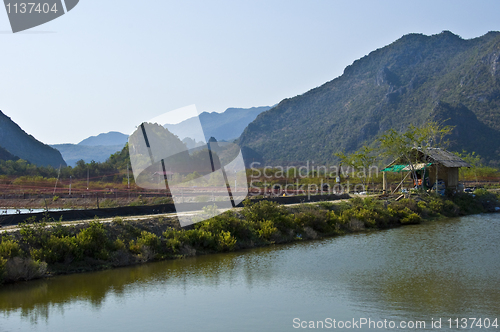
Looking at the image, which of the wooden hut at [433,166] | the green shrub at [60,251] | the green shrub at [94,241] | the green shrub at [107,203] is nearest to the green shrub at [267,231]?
the green shrub at [94,241]

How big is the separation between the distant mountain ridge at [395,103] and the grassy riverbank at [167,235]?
59419mm

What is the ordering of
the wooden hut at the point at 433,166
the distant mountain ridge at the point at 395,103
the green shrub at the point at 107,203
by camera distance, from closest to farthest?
the wooden hut at the point at 433,166 < the green shrub at the point at 107,203 < the distant mountain ridge at the point at 395,103

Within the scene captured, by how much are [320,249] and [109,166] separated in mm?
53910

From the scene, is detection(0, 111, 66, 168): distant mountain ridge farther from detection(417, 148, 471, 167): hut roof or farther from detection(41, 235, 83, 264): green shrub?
detection(41, 235, 83, 264): green shrub

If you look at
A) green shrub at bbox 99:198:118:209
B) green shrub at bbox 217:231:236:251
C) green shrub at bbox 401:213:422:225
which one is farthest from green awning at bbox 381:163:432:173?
green shrub at bbox 99:198:118:209

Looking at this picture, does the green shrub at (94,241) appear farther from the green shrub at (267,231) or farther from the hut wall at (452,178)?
the hut wall at (452,178)

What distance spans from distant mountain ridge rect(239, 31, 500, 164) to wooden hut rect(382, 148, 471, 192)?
42772 millimetres

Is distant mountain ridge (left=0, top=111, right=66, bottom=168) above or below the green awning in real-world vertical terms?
above

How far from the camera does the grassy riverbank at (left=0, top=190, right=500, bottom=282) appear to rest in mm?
15359

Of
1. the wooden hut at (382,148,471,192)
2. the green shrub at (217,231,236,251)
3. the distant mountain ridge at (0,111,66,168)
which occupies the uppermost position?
the distant mountain ridge at (0,111,66,168)

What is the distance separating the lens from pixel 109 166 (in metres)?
66.7

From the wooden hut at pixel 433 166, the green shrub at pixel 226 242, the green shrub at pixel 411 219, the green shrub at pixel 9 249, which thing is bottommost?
the green shrub at pixel 411 219

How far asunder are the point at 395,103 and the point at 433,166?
66934 millimetres

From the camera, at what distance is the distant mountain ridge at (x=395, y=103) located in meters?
83.7
